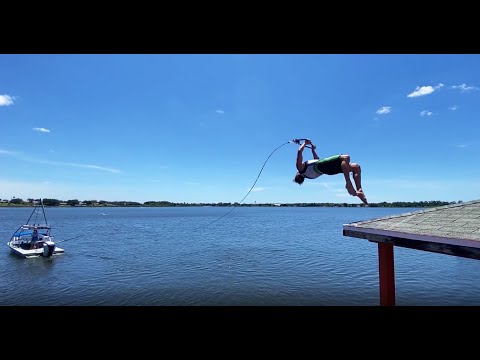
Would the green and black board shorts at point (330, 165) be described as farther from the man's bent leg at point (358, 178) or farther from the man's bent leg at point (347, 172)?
the man's bent leg at point (358, 178)

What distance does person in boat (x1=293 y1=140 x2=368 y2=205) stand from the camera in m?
3.46

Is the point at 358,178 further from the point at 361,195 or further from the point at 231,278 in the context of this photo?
the point at 231,278

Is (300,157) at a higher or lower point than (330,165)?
higher

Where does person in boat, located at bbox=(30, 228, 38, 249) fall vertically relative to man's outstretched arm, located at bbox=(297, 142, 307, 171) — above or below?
below

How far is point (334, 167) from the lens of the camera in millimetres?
3574

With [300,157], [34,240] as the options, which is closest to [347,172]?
[300,157]

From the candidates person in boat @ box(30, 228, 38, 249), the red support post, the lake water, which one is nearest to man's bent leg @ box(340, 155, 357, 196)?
the red support post

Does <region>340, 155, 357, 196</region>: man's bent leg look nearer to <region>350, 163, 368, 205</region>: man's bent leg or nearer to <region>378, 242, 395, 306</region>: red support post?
<region>350, 163, 368, 205</region>: man's bent leg

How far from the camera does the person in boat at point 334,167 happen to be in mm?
3459
